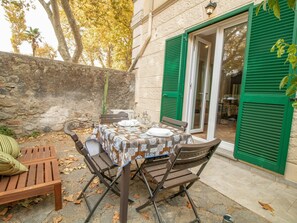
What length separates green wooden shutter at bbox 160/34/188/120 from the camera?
3580 mm

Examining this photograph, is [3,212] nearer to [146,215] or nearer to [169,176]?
[146,215]

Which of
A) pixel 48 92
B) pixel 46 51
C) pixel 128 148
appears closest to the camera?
pixel 128 148

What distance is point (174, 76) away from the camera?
3.75 metres

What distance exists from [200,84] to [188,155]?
9.99 ft

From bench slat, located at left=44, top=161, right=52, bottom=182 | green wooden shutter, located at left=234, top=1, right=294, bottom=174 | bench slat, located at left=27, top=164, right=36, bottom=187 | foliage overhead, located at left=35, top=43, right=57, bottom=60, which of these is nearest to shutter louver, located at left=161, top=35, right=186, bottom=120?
green wooden shutter, located at left=234, top=1, right=294, bottom=174

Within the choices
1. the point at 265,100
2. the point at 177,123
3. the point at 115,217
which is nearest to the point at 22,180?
the point at 115,217

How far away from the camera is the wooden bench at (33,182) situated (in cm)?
138

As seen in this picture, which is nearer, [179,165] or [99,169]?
[179,165]

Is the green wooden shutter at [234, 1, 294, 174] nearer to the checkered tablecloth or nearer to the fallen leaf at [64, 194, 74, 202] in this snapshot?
the checkered tablecloth

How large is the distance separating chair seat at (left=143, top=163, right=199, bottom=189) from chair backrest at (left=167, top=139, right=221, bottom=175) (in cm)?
14

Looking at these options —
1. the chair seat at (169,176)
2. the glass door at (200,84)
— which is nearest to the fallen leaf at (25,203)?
the chair seat at (169,176)

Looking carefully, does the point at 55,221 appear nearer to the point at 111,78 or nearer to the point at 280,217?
the point at 280,217

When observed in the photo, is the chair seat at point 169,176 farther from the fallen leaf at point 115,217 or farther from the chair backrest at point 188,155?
the fallen leaf at point 115,217

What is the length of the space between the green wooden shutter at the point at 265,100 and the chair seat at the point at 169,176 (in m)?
1.42
